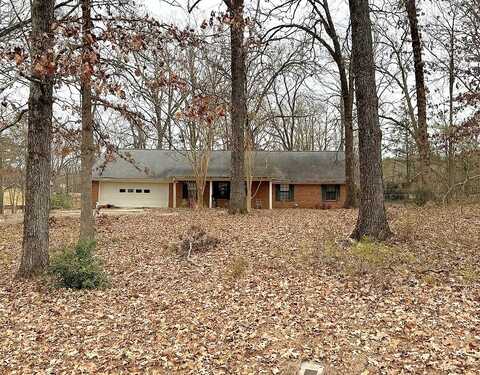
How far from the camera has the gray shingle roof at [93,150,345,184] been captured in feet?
81.5

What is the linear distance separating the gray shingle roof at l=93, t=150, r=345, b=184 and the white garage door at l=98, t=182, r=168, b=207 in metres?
0.67

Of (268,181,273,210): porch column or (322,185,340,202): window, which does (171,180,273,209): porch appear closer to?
(268,181,273,210): porch column

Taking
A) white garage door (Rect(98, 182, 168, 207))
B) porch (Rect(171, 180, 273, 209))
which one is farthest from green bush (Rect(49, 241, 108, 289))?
white garage door (Rect(98, 182, 168, 207))

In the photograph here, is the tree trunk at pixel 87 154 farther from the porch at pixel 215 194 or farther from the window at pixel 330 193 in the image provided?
the window at pixel 330 193

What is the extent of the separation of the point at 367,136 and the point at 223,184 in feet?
58.2

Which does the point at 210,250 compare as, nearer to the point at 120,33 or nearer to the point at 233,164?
the point at 120,33

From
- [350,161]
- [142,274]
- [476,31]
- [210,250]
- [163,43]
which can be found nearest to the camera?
[163,43]

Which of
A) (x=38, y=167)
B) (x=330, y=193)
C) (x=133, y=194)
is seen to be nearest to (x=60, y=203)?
(x=133, y=194)

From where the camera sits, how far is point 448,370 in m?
3.76

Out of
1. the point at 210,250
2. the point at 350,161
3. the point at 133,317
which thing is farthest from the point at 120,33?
the point at 350,161

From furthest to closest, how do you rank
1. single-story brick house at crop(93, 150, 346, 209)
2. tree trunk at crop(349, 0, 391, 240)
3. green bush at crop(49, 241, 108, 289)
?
single-story brick house at crop(93, 150, 346, 209) < tree trunk at crop(349, 0, 391, 240) < green bush at crop(49, 241, 108, 289)

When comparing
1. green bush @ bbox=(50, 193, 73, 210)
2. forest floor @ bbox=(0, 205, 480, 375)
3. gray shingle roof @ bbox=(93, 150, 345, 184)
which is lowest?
forest floor @ bbox=(0, 205, 480, 375)

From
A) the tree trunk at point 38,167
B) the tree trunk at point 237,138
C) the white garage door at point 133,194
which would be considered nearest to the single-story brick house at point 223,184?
the white garage door at point 133,194

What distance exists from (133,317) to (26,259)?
2727mm
